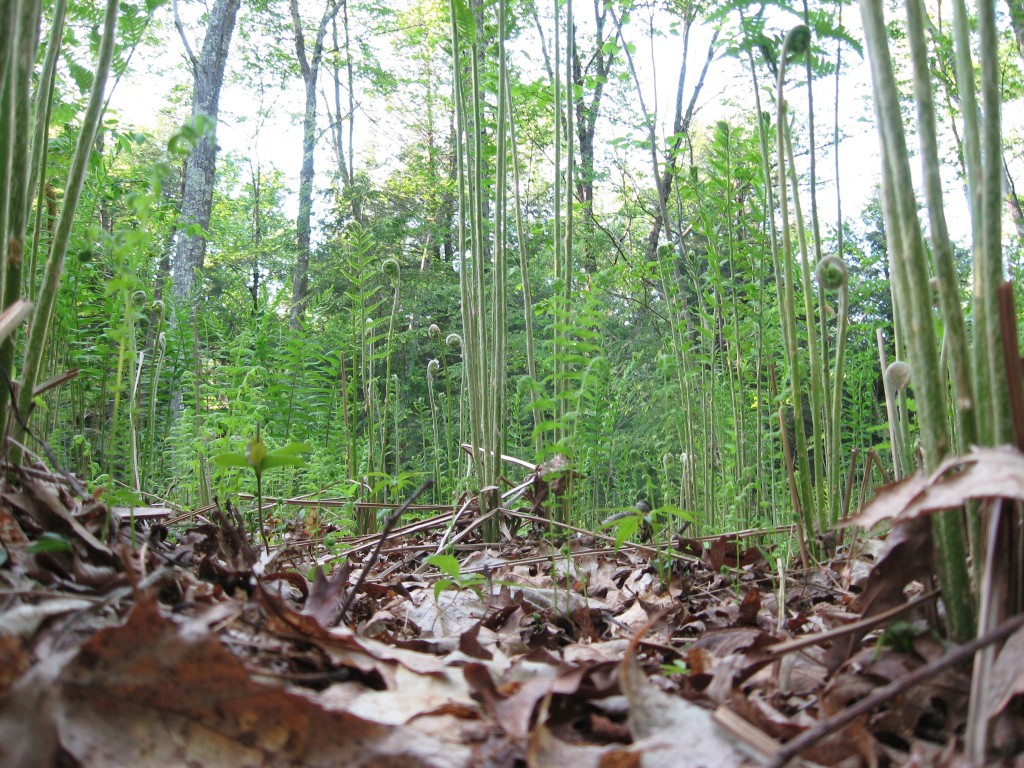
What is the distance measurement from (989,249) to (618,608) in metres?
0.81

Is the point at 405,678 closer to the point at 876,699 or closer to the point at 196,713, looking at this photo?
the point at 196,713

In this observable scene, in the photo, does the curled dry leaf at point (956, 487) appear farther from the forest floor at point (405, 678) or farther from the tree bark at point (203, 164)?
the tree bark at point (203, 164)

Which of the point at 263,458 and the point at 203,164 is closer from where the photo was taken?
the point at 263,458

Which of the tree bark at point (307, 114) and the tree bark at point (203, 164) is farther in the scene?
the tree bark at point (307, 114)

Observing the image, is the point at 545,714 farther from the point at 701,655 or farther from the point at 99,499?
the point at 99,499

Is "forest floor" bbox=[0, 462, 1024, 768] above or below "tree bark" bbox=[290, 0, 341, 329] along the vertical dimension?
below

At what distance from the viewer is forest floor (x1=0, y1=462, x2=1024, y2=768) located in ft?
1.57

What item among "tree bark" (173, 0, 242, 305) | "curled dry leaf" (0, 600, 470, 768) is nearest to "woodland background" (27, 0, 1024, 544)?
"tree bark" (173, 0, 242, 305)

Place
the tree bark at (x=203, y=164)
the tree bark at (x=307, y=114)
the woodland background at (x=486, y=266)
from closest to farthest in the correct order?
the woodland background at (x=486, y=266)
the tree bark at (x=203, y=164)
the tree bark at (x=307, y=114)

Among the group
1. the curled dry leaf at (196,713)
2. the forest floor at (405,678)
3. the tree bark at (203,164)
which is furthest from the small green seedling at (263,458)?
the tree bark at (203,164)

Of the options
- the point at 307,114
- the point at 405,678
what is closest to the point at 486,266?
the point at 405,678

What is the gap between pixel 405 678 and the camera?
635 mm

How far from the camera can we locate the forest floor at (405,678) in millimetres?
479

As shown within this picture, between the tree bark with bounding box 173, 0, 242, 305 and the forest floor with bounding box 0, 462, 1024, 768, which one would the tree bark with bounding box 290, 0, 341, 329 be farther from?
the forest floor with bounding box 0, 462, 1024, 768
